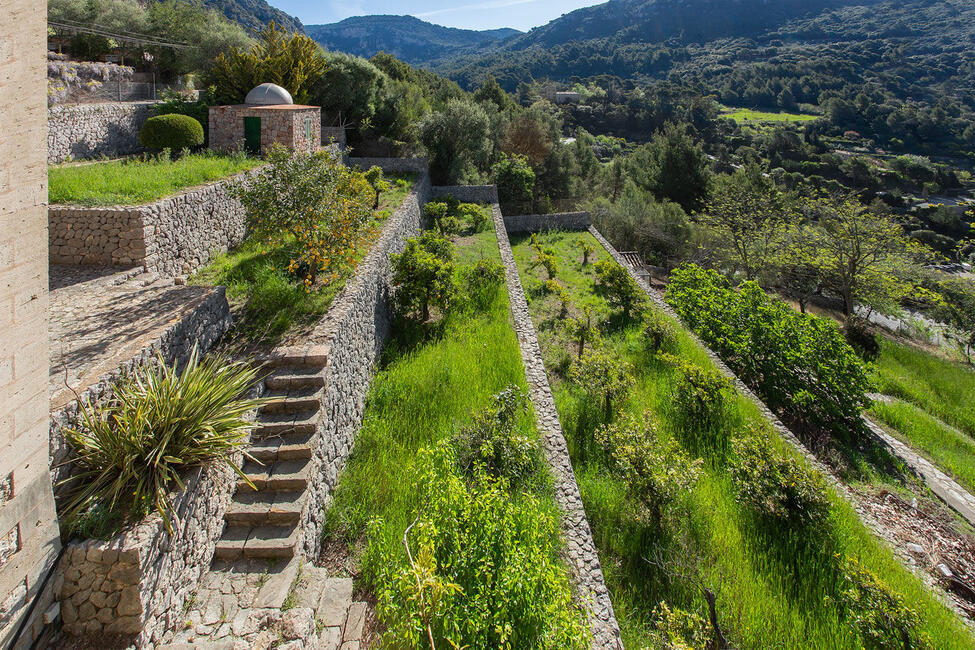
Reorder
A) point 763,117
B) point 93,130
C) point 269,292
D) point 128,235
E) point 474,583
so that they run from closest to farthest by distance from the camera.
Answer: point 474,583, point 269,292, point 128,235, point 93,130, point 763,117

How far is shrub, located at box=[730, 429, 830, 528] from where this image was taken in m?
6.64

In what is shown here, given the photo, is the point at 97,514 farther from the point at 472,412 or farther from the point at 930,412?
the point at 930,412

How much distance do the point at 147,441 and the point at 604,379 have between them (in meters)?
6.90

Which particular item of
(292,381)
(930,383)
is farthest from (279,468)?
(930,383)

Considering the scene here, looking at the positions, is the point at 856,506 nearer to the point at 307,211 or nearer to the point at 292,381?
the point at 292,381

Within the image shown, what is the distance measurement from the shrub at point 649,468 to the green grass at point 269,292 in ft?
16.5

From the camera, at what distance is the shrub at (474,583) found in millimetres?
3471

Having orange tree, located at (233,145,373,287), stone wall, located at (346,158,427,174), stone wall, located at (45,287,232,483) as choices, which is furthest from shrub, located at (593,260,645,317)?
stone wall, located at (346,158,427,174)

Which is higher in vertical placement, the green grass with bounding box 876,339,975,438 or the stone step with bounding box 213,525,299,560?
the stone step with bounding box 213,525,299,560

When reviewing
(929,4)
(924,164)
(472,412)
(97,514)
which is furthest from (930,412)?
(929,4)

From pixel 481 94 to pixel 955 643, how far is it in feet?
136

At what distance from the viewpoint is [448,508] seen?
167 inches

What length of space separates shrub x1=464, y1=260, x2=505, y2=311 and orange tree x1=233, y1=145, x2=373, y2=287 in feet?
12.0

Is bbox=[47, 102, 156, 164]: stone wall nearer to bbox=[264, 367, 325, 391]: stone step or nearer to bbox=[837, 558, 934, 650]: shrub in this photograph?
bbox=[264, 367, 325, 391]: stone step
